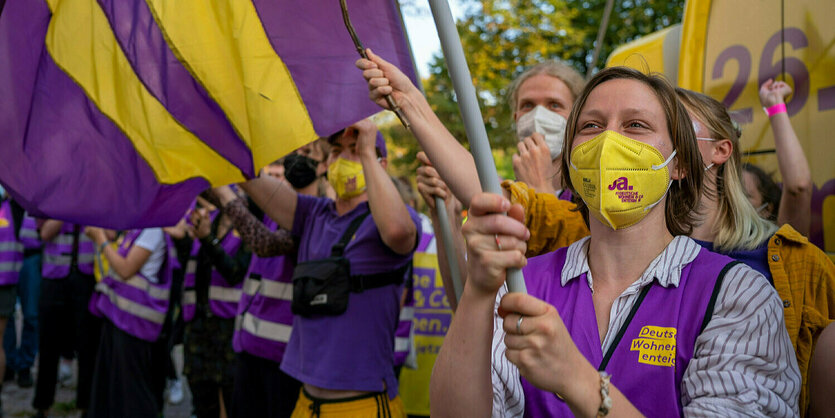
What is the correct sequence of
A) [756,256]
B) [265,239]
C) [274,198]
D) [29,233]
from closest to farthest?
[756,256] → [274,198] → [265,239] → [29,233]

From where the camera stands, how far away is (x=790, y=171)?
2.68m

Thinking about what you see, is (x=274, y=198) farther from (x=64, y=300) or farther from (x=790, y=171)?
(x=64, y=300)

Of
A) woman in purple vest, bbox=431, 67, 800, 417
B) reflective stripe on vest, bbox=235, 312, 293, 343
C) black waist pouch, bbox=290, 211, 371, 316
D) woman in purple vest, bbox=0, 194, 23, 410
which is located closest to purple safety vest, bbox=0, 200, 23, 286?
woman in purple vest, bbox=0, 194, 23, 410

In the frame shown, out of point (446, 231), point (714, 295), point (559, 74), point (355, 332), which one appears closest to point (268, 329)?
point (355, 332)

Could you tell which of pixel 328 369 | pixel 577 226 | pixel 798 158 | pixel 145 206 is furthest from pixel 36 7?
pixel 798 158

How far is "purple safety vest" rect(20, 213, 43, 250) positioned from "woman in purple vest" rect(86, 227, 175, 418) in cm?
239

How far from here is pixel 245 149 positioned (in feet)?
8.36

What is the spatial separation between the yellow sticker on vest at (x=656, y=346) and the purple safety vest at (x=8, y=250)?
6.20 meters

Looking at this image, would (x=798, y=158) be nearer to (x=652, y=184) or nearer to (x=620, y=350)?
(x=652, y=184)

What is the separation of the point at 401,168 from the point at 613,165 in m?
15.9

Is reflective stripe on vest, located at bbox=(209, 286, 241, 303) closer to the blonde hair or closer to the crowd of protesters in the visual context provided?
the crowd of protesters

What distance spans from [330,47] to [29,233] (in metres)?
6.06

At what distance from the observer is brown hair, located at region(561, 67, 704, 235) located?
1754 mm

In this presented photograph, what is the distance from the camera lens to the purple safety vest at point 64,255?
659 centimetres
